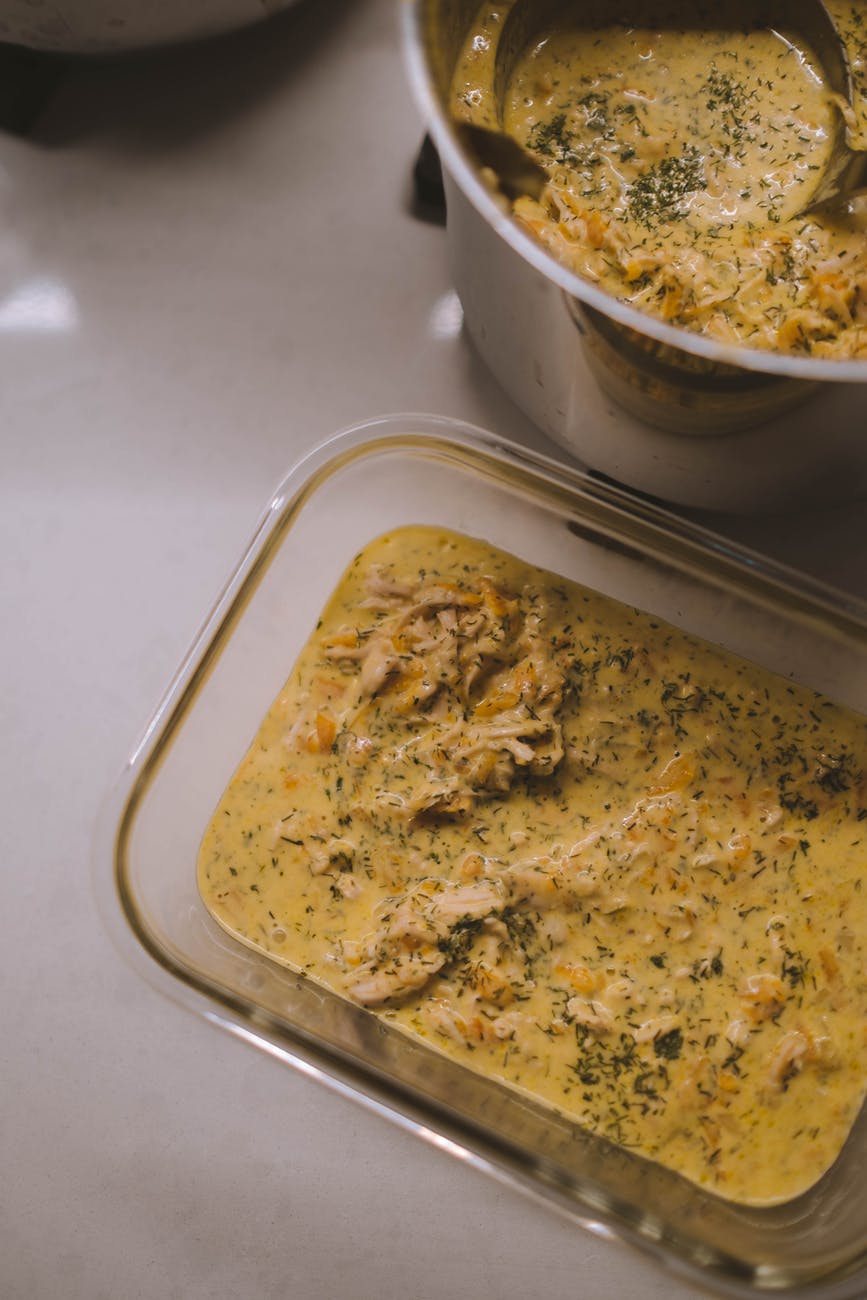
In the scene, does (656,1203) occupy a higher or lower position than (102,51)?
lower

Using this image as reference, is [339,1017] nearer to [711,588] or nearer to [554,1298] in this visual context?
[554,1298]

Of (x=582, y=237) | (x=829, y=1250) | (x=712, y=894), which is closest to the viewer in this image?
(x=582, y=237)

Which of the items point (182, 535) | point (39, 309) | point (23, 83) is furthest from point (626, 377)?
point (23, 83)

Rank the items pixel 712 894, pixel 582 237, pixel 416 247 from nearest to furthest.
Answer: pixel 582 237 → pixel 712 894 → pixel 416 247

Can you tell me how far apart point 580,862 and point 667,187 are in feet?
2.64

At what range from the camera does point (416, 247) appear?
1687mm

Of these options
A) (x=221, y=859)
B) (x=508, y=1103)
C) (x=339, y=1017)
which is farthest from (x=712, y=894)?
(x=221, y=859)

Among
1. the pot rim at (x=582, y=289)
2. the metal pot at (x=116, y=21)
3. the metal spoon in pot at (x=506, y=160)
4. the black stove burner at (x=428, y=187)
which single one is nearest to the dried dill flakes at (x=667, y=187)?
the metal spoon in pot at (x=506, y=160)

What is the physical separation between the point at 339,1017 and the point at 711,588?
736 millimetres

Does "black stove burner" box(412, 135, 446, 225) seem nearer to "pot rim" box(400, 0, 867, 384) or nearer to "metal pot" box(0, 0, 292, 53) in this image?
"metal pot" box(0, 0, 292, 53)

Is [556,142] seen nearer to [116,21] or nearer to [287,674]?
[116,21]

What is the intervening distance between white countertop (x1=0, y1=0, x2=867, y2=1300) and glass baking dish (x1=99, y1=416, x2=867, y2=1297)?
0.11 m

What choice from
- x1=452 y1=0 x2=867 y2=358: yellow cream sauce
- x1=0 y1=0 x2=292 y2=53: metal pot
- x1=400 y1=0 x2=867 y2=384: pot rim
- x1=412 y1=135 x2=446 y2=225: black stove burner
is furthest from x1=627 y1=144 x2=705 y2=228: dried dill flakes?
x1=0 y1=0 x2=292 y2=53: metal pot

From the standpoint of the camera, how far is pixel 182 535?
5.39 ft
